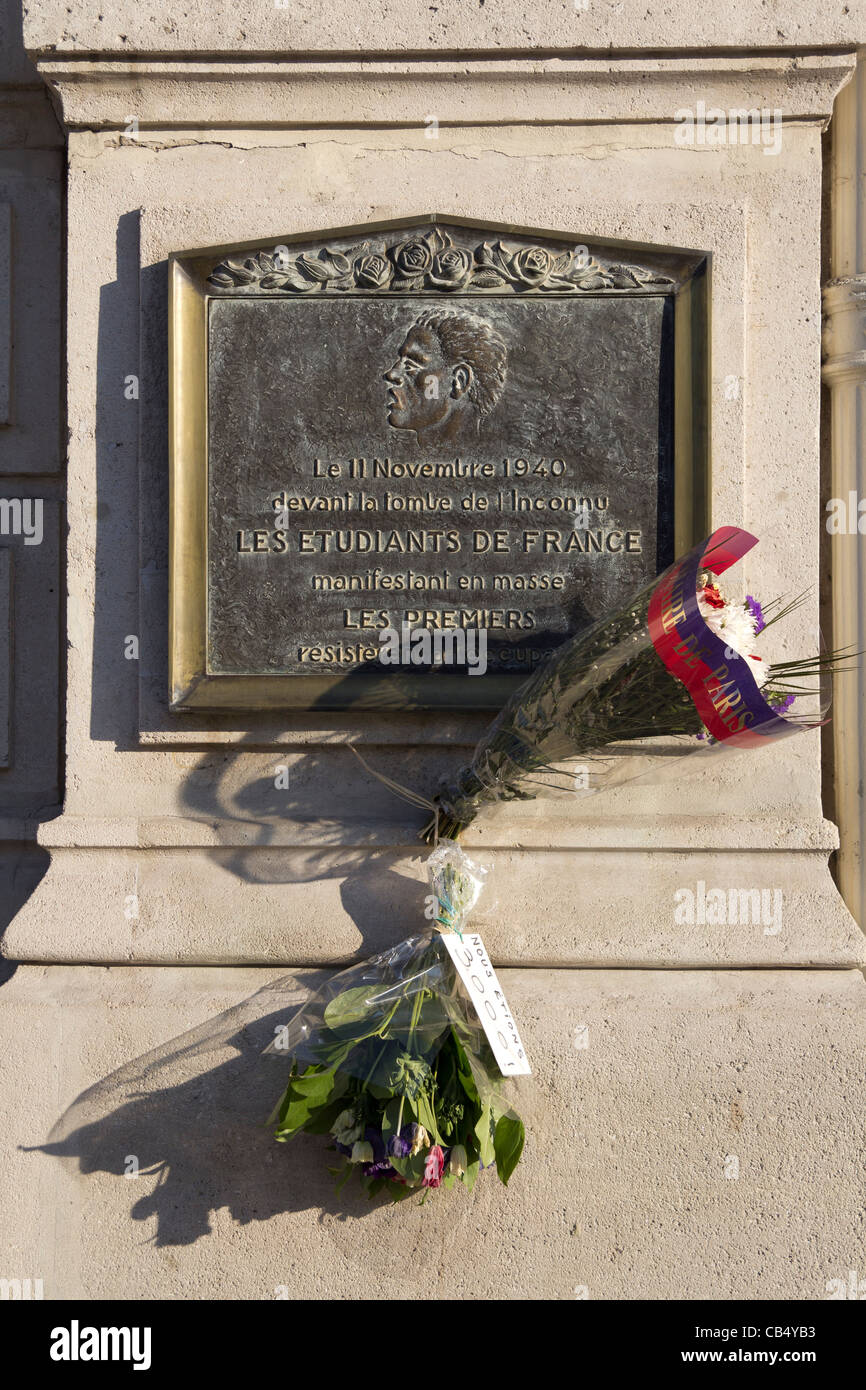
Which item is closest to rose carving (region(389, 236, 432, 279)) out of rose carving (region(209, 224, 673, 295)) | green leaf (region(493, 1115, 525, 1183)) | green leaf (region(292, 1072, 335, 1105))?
rose carving (region(209, 224, 673, 295))

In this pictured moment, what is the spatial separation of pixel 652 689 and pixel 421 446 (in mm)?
1110

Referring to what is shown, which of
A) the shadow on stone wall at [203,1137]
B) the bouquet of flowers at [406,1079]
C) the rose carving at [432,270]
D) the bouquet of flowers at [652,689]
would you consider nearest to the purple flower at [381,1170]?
the bouquet of flowers at [406,1079]

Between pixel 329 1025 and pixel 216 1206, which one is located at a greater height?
pixel 329 1025

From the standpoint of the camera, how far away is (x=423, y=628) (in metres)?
3.36

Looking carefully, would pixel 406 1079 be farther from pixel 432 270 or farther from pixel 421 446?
pixel 432 270

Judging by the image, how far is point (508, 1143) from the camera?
9.79 ft

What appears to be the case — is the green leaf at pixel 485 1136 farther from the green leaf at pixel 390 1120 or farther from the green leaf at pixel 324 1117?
the green leaf at pixel 324 1117

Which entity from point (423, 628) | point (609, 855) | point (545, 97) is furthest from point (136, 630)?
point (545, 97)

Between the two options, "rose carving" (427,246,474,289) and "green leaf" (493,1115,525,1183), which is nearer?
"green leaf" (493,1115,525,1183)

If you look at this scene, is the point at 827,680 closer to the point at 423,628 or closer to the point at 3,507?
the point at 423,628

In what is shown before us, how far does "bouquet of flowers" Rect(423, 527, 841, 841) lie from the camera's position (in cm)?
255

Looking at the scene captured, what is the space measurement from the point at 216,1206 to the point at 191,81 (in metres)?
3.41
